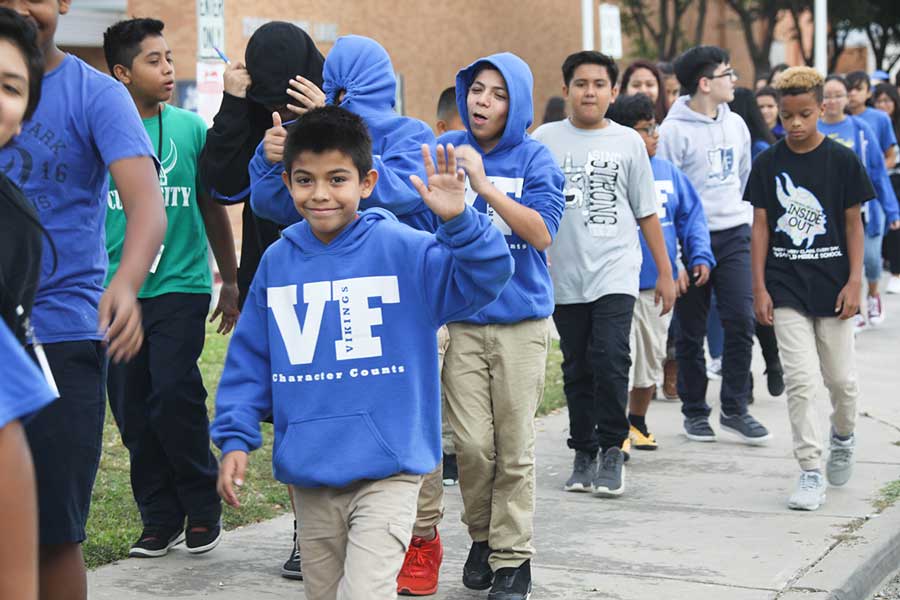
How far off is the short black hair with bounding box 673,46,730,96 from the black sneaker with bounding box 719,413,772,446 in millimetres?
2042

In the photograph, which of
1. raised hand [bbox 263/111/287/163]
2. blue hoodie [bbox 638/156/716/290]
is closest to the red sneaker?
raised hand [bbox 263/111/287/163]

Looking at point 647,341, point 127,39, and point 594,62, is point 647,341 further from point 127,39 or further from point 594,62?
point 127,39

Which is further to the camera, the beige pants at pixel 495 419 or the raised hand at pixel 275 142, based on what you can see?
the beige pants at pixel 495 419

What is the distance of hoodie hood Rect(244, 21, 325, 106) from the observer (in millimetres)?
5352

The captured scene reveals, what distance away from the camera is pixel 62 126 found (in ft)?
13.1

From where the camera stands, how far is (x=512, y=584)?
5262 mm

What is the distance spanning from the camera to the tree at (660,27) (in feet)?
102

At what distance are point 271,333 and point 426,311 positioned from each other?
45 centimetres

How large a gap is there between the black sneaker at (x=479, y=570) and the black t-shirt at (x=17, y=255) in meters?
2.63

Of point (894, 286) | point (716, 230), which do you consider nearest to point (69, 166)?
point (716, 230)

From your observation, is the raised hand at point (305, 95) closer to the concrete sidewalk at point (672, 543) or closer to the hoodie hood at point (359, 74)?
the hoodie hood at point (359, 74)

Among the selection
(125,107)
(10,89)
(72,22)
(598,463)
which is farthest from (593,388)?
(72,22)

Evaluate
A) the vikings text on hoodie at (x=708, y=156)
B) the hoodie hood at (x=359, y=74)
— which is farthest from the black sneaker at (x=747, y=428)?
the hoodie hood at (x=359, y=74)

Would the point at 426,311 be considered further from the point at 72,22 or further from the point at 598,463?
the point at 72,22
